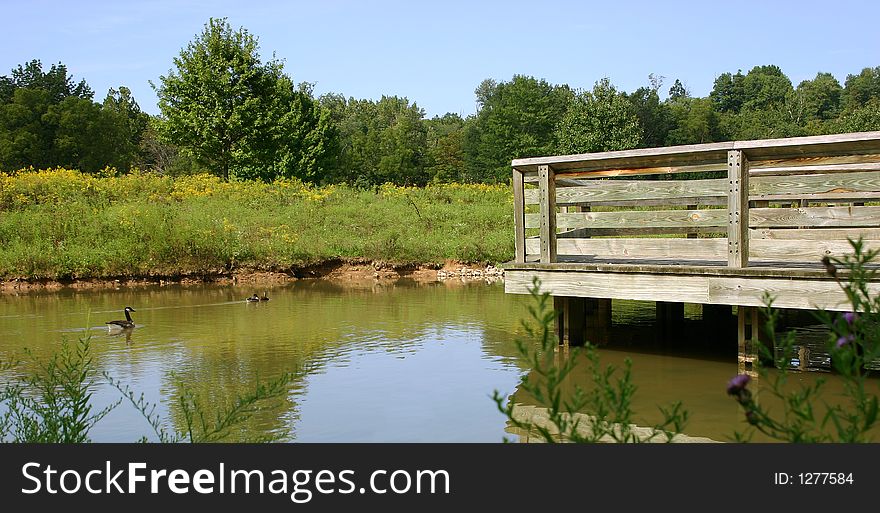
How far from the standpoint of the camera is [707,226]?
1006 centimetres

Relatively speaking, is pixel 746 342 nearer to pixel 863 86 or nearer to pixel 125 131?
pixel 125 131

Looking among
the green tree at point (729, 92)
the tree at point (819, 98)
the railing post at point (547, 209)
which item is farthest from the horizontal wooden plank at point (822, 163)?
the green tree at point (729, 92)

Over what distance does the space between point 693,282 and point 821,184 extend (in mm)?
1505

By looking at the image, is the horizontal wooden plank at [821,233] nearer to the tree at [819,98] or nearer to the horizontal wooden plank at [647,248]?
the horizontal wooden plank at [647,248]

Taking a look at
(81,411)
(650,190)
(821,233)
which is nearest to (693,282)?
(650,190)

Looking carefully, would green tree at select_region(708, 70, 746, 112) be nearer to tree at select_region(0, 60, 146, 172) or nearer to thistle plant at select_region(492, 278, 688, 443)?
tree at select_region(0, 60, 146, 172)

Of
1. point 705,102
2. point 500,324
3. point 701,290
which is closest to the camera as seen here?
point 701,290

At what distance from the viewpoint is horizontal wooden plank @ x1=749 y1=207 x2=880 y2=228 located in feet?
29.8

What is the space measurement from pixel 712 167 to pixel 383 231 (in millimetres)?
16104

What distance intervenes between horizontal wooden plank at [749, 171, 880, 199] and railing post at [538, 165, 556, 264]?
2.17 meters

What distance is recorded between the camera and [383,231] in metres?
25.7

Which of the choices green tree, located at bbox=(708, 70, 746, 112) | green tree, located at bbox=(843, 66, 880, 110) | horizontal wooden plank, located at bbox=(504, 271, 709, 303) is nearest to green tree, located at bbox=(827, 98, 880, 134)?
horizontal wooden plank, located at bbox=(504, 271, 709, 303)
